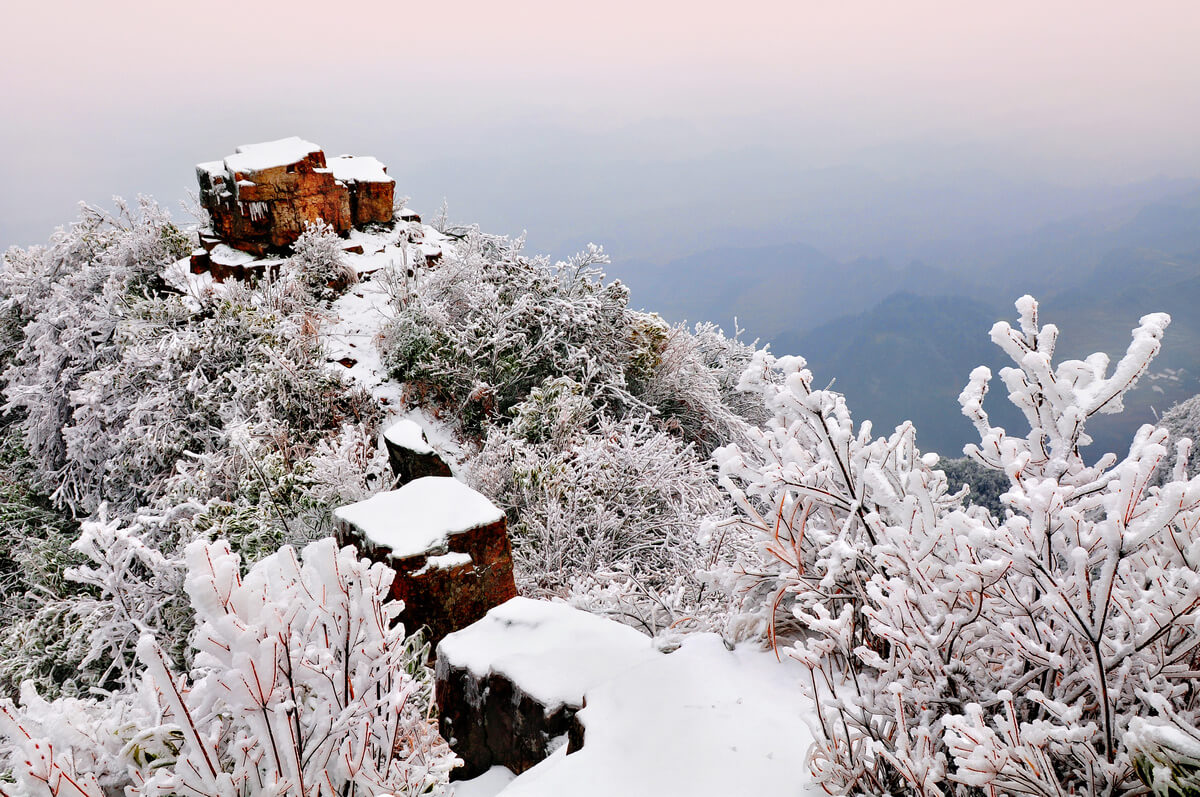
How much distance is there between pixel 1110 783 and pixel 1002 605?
42 cm

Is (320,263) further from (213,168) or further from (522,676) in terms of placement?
(522,676)

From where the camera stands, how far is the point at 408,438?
657cm

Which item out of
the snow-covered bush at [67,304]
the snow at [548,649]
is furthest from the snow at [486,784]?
the snow-covered bush at [67,304]

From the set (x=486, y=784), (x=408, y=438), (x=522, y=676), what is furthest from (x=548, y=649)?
(x=408, y=438)

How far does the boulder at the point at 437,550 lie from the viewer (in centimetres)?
397

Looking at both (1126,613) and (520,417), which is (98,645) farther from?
(1126,613)

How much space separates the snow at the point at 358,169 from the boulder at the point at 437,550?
9593 mm

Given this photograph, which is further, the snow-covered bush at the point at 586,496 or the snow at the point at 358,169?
the snow at the point at 358,169

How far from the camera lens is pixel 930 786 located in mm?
1276

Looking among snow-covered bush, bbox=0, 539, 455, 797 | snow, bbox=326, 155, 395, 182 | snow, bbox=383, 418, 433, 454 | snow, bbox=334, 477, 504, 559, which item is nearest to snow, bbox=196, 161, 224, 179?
snow, bbox=326, 155, 395, 182

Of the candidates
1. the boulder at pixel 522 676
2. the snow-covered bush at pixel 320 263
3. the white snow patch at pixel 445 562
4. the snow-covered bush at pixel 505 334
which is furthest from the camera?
the snow-covered bush at pixel 320 263

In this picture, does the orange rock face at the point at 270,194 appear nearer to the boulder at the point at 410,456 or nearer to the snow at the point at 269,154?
the snow at the point at 269,154

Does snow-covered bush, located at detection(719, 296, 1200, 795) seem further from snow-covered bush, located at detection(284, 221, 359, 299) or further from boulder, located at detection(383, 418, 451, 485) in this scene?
snow-covered bush, located at detection(284, 221, 359, 299)

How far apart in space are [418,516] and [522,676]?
1969 mm
